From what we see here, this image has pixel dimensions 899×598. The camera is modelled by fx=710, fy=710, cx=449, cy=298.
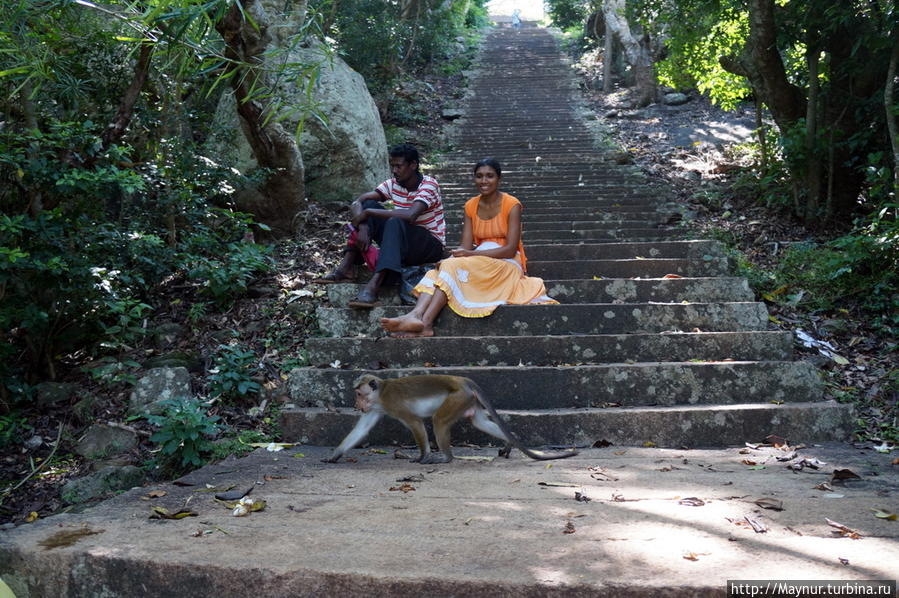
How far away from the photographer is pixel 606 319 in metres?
5.29

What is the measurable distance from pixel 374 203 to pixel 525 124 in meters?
9.00

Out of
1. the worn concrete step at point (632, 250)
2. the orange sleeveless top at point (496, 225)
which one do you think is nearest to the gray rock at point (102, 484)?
the orange sleeveless top at point (496, 225)

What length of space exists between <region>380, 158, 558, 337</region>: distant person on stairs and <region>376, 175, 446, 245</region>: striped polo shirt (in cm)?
29

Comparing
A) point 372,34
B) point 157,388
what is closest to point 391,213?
point 157,388

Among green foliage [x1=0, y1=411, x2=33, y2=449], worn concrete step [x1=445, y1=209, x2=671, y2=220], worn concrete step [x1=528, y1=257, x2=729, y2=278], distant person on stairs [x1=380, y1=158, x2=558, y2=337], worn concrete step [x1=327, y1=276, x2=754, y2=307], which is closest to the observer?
green foliage [x1=0, y1=411, x2=33, y2=449]

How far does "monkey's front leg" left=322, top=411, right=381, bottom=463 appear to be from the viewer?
13.0 feet

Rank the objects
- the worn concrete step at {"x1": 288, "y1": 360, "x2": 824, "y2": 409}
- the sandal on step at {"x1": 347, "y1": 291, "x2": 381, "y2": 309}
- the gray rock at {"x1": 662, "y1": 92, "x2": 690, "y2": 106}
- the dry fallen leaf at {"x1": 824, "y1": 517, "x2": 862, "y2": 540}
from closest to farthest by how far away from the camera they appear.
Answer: the dry fallen leaf at {"x1": 824, "y1": 517, "x2": 862, "y2": 540}
the worn concrete step at {"x1": 288, "y1": 360, "x2": 824, "y2": 409}
the sandal on step at {"x1": 347, "y1": 291, "x2": 381, "y2": 309}
the gray rock at {"x1": 662, "y1": 92, "x2": 690, "y2": 106}

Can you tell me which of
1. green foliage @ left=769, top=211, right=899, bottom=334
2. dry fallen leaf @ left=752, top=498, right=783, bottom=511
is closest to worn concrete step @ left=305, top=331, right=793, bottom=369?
green foliage @ left=769, top=211, right=899, bottom=334

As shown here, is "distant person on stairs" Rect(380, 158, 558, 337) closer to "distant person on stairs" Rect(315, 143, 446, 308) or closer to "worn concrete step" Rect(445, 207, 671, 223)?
"distant person on stairs" Rect(315, 143, 446, 308)

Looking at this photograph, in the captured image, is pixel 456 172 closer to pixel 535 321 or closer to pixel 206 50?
pixel 535 321

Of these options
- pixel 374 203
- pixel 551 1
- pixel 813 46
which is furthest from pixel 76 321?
pixel 551 1

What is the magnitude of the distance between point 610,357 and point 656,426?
762 millimetres

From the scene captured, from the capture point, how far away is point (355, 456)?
4.09 metres

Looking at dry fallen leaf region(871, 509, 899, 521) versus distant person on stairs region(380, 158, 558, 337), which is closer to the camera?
dry fallen leaf region(871, 509, 899, 521)
